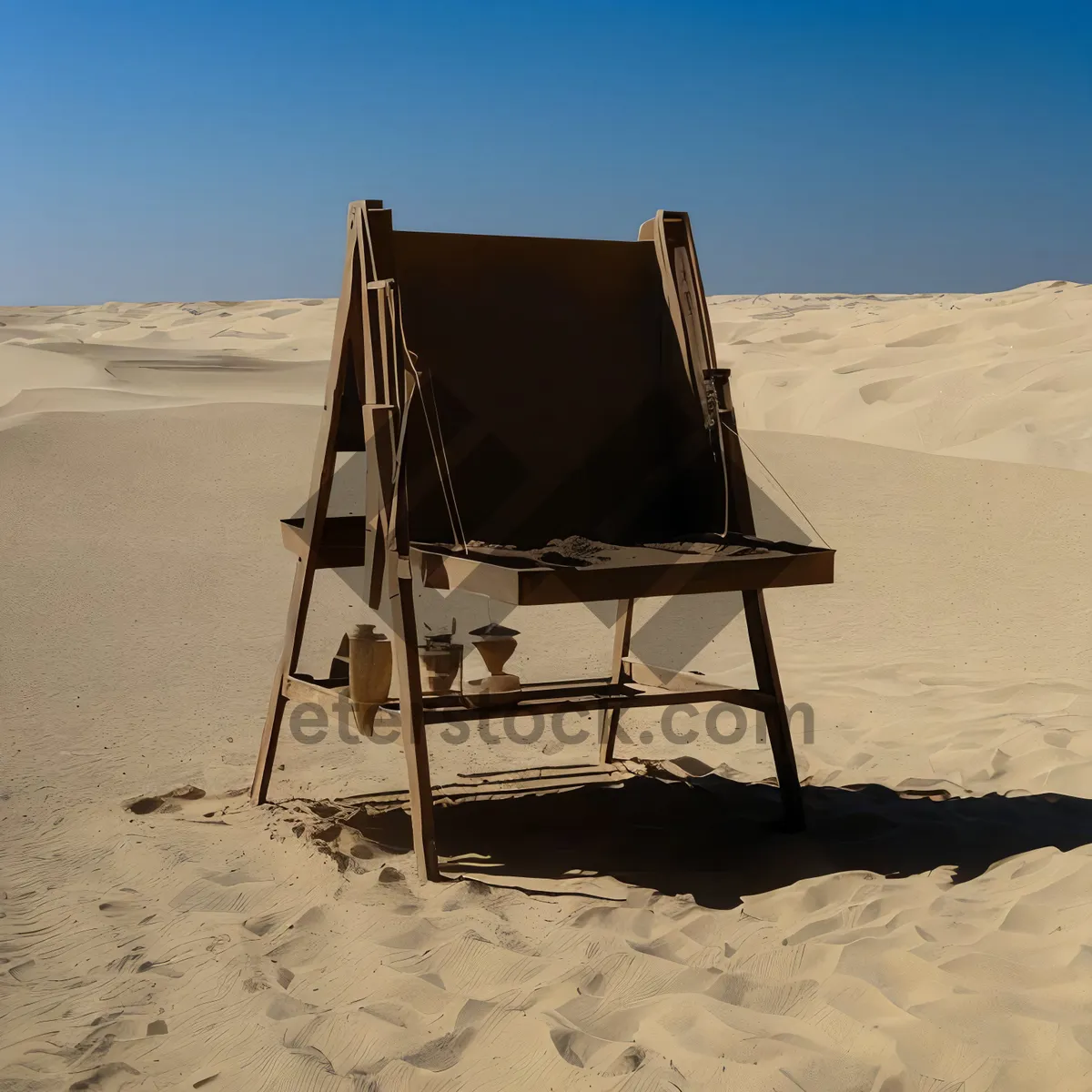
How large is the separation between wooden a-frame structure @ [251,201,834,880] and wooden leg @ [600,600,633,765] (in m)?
0.55

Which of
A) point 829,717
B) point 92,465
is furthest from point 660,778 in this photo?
point 92,465

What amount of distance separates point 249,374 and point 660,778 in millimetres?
26073

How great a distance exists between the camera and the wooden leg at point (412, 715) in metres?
4.79

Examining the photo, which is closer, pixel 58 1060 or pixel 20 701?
pixel 58 1060

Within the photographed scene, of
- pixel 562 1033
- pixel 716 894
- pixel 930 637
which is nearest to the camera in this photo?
pixel 562 1033

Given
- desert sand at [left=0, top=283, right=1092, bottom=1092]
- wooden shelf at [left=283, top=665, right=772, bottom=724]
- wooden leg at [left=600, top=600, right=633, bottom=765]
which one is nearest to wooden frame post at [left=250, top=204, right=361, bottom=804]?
wooden shelf at [left=283, top=665, right=772, bottom=724]

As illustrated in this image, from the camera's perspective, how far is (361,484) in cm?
1226

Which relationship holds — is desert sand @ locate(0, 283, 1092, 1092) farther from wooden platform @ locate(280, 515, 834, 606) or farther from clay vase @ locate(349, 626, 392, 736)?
wooden platform @ locate(280, 515, 834, 606)

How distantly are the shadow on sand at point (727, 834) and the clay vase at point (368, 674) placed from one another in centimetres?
60

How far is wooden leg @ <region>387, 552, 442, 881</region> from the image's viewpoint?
4789 millimetres

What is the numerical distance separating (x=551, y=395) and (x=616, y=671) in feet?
5.46

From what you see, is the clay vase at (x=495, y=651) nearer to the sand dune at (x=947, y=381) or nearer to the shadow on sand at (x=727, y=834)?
the shadow on sand at (x=727, y=834)

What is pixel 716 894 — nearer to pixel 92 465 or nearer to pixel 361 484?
pixel 361 484

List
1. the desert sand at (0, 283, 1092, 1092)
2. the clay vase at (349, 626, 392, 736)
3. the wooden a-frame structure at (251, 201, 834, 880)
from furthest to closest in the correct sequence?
the clay vase at (349, 626, 392, 736)
the wooden a-frame structure at (251, 201, 834, 880)
the desert sand at (0, 283, 1092, 1092)
